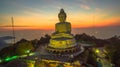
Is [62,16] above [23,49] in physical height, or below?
above

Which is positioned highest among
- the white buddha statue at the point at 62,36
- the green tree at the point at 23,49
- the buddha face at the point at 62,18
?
the buddha face at the point at 62,18

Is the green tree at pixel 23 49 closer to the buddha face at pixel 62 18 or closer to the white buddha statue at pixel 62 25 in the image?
the white buddha statue at pixel 62 25

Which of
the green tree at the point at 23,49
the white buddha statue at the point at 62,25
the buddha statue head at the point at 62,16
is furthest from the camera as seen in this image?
the buddha statue head at the point at 62,16

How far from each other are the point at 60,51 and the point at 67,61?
17.2 feet

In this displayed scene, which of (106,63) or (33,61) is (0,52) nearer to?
(33,61)

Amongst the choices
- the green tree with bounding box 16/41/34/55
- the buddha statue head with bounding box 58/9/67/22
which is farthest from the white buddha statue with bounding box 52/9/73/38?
the green tree with bounding box 16/41/34/55

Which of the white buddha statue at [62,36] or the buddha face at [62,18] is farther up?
the buddha face at [62,18]

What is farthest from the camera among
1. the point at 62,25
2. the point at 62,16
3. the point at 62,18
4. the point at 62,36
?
the point at 62,18

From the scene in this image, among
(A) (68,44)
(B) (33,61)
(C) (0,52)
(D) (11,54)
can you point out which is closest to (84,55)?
(A) (68,44)

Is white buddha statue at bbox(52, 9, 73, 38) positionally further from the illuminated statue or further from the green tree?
the green tree

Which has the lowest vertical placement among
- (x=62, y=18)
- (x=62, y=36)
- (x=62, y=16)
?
(x=62, y=36)

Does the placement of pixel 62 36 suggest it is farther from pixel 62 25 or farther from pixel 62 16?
pixel 62 16

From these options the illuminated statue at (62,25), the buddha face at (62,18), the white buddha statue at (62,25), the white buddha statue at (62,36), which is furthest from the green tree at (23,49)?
the buddha face at (62,18)

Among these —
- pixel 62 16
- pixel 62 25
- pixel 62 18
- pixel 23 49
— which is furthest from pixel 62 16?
pixel 23 49
